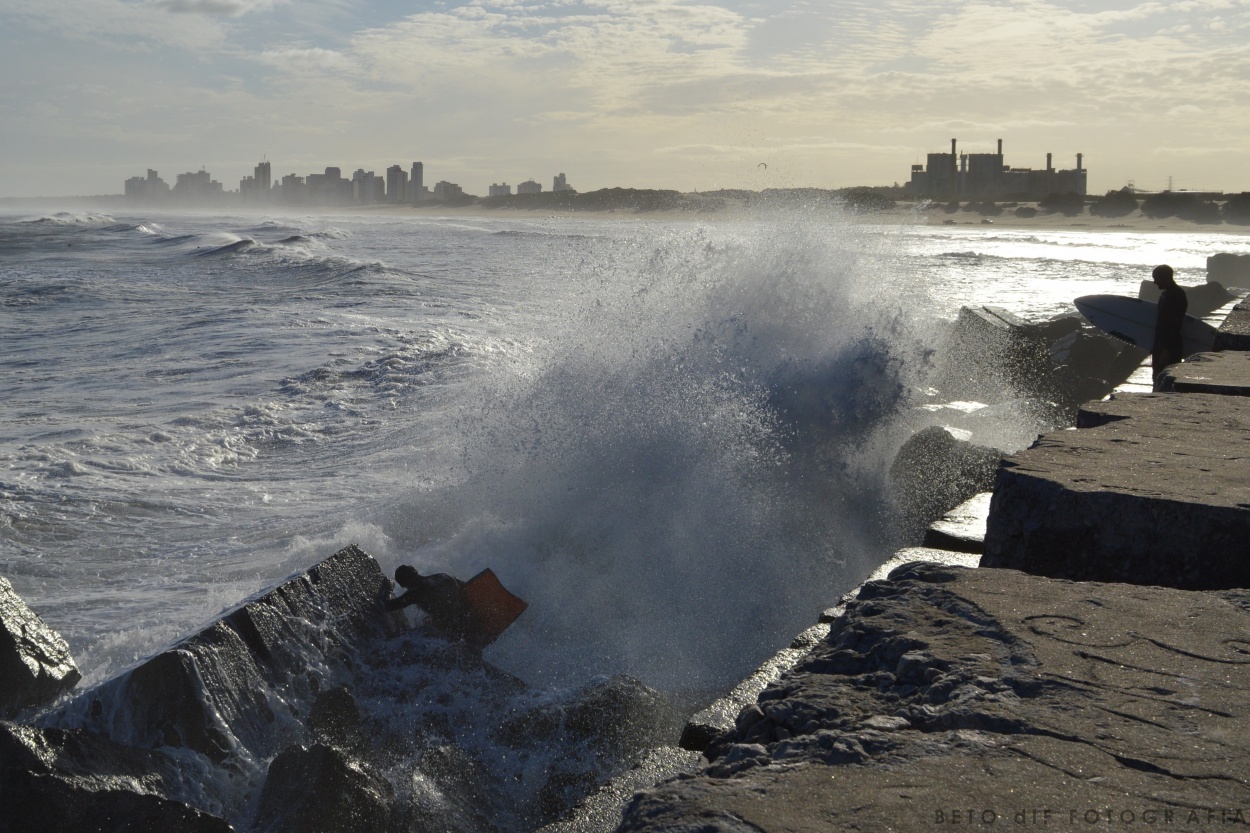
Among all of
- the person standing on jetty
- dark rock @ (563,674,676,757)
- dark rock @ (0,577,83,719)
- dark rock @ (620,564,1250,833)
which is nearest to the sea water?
dark rock @ (0,577,83,719)

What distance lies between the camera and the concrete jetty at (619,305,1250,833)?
140 centimetres

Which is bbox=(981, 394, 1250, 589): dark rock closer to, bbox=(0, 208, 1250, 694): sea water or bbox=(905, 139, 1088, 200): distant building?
bbox=(0, 208, 1250, 694): sea water

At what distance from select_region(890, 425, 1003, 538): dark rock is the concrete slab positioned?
1.87 meters

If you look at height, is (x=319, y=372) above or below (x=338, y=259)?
below

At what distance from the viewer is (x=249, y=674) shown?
3.70 meters

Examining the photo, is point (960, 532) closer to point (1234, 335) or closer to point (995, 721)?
point (995, 721)

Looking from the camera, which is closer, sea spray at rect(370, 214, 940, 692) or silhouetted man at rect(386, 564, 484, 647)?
silhouetted man at rect(386, 564, 484, 647)

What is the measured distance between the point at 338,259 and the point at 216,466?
60.4ft

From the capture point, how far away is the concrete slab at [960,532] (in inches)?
135

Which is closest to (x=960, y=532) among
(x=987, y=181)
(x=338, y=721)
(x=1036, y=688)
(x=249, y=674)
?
A: (x=1036, y=688)

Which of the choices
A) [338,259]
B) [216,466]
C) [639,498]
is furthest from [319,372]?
[338,259]

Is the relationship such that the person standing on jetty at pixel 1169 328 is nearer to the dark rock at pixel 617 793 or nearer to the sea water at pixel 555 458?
the sea water at pixel 555 458

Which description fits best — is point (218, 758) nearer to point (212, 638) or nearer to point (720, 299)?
point (212, 638)

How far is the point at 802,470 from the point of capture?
6215 mm
